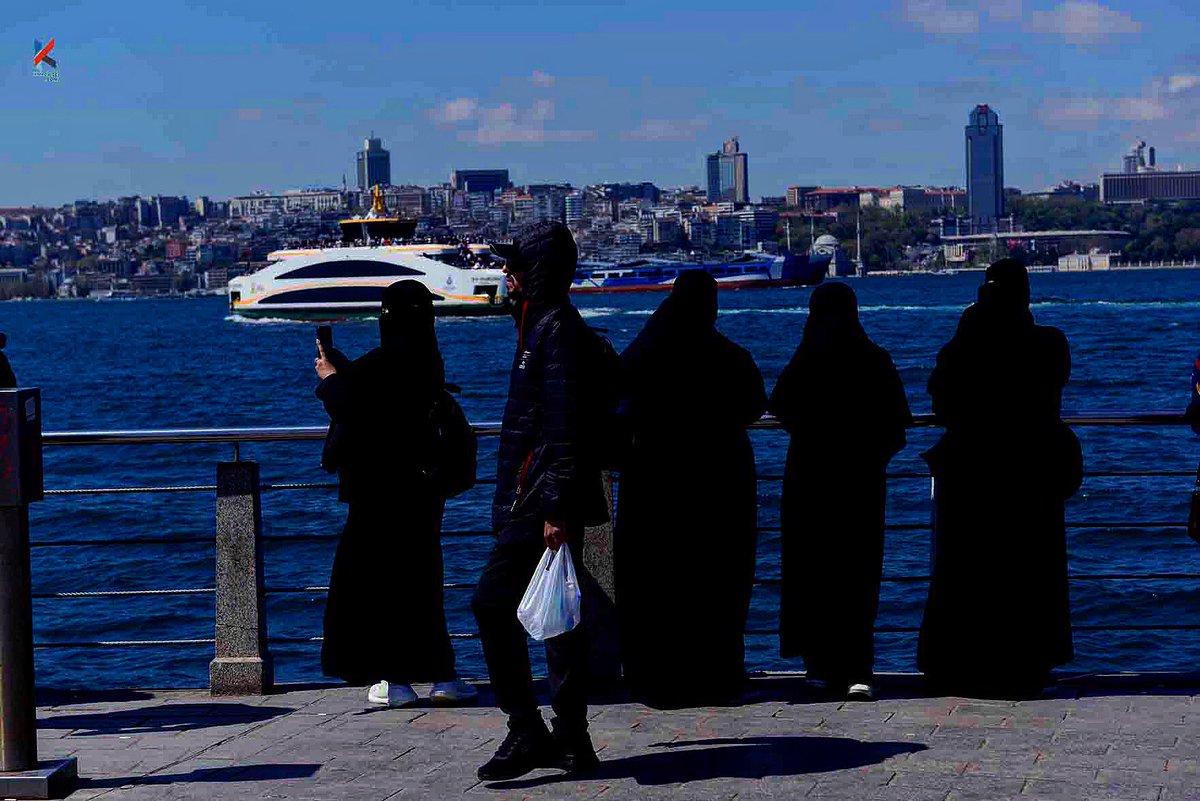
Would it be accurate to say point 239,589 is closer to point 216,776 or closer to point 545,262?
point 216,776

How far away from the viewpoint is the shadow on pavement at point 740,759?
504cm

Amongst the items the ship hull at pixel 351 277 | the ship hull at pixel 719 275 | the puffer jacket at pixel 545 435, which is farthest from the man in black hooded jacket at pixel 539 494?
the ship hull at pixel 719 275

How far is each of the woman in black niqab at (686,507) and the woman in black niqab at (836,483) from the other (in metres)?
0.19

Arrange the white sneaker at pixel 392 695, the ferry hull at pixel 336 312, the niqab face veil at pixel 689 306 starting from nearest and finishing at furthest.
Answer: the niqab face veil at pixel 689 306, the white sneaker at pixel 392 695, the ferry hull at pixel 336 312

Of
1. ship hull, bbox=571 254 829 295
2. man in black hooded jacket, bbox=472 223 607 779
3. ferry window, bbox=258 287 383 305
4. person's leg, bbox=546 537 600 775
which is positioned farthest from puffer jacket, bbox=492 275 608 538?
ship hull, bbox=571 254 829 295

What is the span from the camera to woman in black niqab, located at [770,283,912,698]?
233 inches

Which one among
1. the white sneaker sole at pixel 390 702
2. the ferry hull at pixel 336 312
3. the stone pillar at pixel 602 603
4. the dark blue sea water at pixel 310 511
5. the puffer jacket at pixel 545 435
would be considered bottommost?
the dark blue sea water at pixel 310 511

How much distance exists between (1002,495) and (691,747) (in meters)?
1.35

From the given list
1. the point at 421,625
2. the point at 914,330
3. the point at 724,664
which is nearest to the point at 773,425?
the point at 724,664

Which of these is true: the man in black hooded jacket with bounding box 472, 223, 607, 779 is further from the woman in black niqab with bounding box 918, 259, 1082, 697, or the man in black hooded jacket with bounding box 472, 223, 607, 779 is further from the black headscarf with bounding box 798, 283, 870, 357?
the woman in black niqab with bounding box 918, 259, 1082, 697

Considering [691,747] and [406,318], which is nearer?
[691,747]

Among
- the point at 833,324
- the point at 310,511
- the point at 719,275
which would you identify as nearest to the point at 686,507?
the point at 833,324

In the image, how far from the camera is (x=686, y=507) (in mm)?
5859

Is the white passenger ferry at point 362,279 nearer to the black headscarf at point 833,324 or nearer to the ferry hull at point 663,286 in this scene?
the ferry hull at point 663,286
